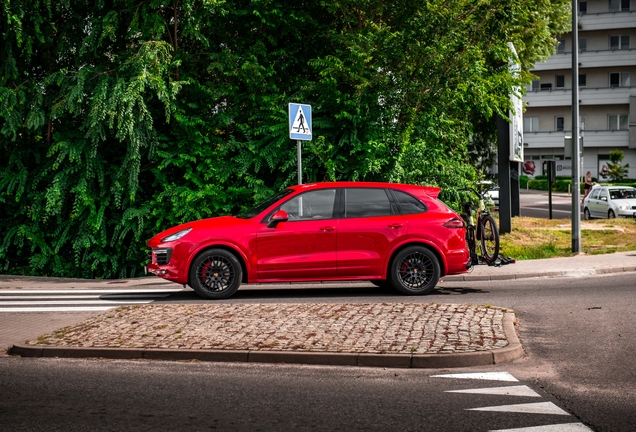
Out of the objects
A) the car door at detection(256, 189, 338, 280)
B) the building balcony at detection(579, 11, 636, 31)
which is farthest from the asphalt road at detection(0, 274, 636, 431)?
the building balcony at detection(579, 11, 636, 31)

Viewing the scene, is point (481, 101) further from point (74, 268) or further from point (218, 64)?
point (74, 268)

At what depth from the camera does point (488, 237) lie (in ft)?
45.9

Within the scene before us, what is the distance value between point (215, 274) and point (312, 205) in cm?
180

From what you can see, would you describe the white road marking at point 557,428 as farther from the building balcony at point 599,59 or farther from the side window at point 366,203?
the building balcony at point 599,59

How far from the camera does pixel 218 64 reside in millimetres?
16750

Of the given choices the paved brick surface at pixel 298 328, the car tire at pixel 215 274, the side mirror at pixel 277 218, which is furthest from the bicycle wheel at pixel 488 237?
the car tire at pixel 215 274

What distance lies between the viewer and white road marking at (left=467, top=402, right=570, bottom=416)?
231 inches

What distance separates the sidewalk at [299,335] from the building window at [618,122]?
74.4 meters

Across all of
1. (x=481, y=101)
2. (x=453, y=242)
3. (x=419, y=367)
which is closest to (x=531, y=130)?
(x=481, y=101)

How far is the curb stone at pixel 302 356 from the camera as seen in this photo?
7449mm

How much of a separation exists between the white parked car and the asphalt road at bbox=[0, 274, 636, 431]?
26566mm

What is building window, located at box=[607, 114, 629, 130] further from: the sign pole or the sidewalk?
the sidewalk

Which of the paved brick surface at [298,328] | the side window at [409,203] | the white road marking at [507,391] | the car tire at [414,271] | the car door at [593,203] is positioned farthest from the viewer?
the car door at [593,203]

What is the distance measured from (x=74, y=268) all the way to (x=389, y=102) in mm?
7642
